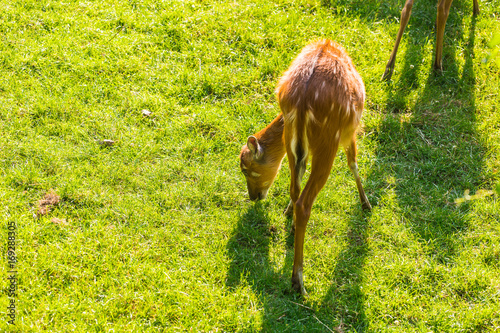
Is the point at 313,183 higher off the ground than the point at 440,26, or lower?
lower

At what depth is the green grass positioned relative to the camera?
4020 mm

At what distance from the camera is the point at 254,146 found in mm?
4586

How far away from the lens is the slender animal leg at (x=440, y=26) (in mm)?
5902

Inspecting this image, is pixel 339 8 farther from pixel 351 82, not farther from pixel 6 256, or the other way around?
pixel 6 256

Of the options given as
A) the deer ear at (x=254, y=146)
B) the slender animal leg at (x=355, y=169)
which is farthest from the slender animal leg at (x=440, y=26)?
the deer ear at (x=254, y=146)

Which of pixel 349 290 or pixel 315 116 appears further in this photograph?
pixel 349 290

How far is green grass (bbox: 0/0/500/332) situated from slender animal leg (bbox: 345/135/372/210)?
0.12m

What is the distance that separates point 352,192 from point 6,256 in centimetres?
345

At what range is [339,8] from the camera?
6.96 m

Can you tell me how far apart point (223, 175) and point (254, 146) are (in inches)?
28.3

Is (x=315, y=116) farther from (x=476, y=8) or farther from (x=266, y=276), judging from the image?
(x=476, y=8)

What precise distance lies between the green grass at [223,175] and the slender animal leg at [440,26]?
18 centimetres

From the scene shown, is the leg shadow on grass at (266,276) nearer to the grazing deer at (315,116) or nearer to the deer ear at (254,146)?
the grazing deer at (315,116)

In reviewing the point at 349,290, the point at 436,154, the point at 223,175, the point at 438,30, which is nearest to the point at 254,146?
the point at 223,175
